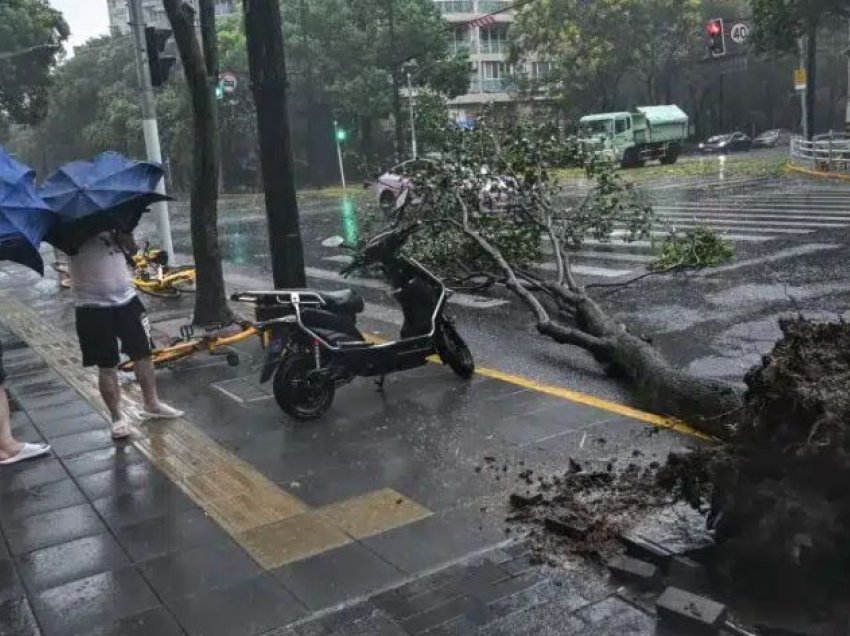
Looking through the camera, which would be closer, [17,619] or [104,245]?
Result: [17,619]

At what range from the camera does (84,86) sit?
55.4 m

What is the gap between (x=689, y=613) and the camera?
3.18 metres

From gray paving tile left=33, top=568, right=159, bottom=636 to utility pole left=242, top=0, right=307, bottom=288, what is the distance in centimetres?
402

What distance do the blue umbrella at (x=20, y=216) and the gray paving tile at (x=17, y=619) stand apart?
6.70 feet

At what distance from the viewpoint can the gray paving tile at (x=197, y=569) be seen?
3906 mm

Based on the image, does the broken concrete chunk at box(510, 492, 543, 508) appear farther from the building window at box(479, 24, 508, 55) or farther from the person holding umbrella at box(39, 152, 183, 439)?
the building window at box(479, 24, 508, 55)

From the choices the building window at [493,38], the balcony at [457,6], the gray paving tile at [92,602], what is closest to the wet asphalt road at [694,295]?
the gray paving tile at [92,602]

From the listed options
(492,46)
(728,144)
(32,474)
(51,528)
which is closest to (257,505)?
(51,528)

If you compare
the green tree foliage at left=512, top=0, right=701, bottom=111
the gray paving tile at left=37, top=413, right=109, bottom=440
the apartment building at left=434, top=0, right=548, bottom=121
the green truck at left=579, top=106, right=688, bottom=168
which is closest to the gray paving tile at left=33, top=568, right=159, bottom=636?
the gray paving tile at left=37, top=413, right=109, bottom=440

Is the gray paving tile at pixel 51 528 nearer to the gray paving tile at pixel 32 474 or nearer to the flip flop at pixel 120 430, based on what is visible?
the gray paving tile at pixel 32 474

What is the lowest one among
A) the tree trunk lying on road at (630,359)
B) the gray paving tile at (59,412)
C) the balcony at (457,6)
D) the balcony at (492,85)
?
the gray paving tile at (59,412)

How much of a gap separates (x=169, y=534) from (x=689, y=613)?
2615 millimetres

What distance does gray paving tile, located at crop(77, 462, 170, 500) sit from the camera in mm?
5207

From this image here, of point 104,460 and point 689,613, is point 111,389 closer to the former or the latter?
point 104,460
